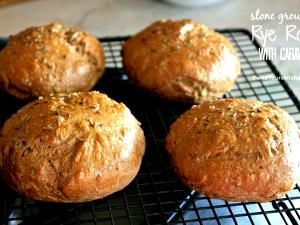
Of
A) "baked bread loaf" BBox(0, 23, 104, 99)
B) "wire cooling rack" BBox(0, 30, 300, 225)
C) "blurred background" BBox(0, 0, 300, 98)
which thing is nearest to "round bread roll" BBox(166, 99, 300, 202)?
"wire cooling rack" BBox(0, 30, 300, 225)

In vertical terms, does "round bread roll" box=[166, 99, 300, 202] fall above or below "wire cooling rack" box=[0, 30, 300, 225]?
above

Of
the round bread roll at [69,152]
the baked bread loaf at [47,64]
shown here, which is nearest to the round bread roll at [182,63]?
the baked bread loaf at [47,64]

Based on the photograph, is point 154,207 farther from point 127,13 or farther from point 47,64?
point 127,13

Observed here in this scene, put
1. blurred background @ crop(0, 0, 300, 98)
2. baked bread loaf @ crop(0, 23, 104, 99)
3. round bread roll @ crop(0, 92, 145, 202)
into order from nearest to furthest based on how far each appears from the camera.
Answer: round bread roll @ crop(0, 92, 145, 202)
baked bread loaf @ crop(0, 23, 104, 99)
blurred background @ crop(0, 0, 300, 98)

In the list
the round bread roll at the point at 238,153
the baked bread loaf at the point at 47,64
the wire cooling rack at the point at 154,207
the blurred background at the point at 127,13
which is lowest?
the blurred background at the point at 127,13

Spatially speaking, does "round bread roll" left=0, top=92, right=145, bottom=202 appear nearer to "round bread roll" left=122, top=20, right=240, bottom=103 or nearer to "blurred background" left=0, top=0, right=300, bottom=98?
"round bread roll" left=122, top=20, right=240, bottom=103

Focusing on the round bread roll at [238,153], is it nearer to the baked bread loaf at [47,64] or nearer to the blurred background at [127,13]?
the baked bread loaf at [47,64]
